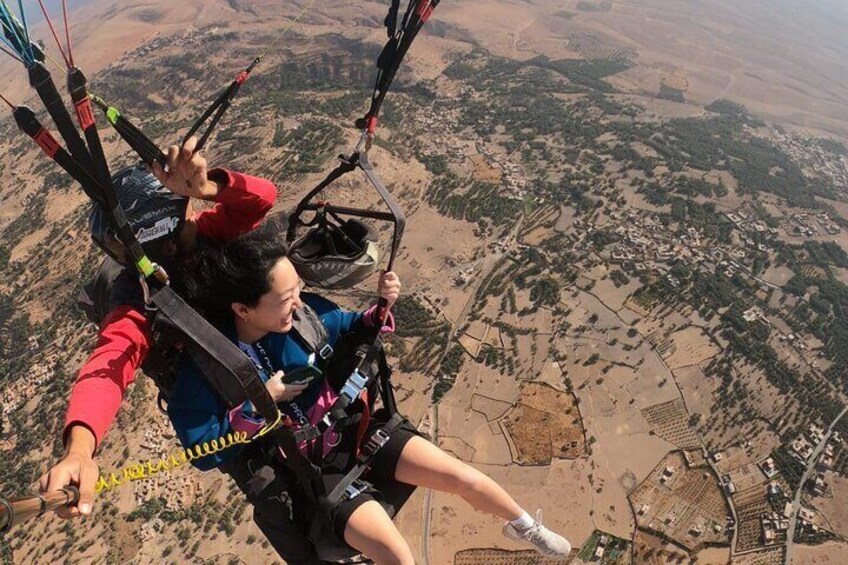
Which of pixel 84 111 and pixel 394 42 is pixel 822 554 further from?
pixel 84 111

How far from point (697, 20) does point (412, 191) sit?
88.7 m

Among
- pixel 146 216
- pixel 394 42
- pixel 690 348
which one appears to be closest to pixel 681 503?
pixel 690 348

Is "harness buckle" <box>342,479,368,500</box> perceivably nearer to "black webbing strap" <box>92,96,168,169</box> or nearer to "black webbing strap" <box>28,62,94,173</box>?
"black webbing strap" <box>92,96,168,169</box>

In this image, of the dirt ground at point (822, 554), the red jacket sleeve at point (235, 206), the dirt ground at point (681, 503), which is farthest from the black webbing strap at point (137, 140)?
the dirt ground at point (822, 554)

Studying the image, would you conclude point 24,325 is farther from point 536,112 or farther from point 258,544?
point 536,112

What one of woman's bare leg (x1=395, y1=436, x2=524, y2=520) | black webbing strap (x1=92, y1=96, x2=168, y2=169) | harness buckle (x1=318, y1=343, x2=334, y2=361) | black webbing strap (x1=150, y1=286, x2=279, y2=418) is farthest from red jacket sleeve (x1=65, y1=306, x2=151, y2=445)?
woman's bare leg (x1=395, y1=436, x2=524, y2=520)

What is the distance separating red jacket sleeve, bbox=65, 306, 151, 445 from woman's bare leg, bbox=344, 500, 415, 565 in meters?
1.45

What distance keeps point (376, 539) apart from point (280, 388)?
102cm

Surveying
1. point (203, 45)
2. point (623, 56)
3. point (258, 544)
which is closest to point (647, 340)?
point (258, 544)

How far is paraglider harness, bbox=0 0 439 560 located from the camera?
1809 mm

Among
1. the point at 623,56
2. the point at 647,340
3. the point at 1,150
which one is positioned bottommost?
the point at 1,150

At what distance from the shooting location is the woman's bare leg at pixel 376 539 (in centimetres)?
293

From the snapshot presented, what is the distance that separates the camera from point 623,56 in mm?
66375

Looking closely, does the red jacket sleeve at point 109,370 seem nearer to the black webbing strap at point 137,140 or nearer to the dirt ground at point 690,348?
the black webbing strap at point 137,140
